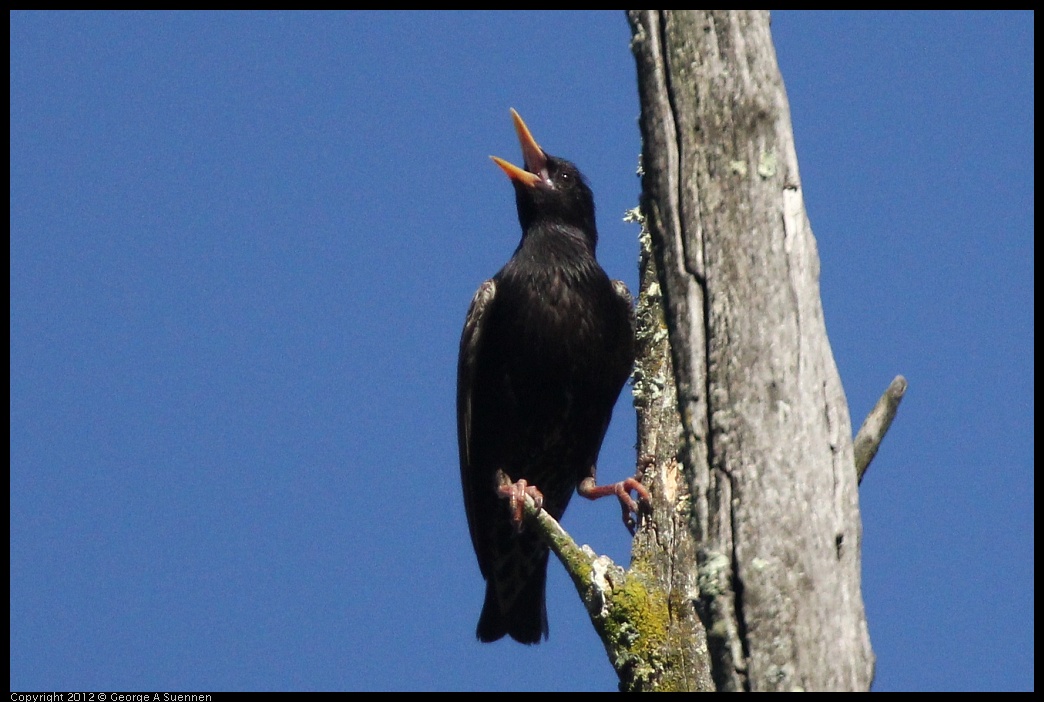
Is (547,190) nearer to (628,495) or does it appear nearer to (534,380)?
(534,380)

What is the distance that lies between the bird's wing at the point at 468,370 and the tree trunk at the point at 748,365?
11.2ft

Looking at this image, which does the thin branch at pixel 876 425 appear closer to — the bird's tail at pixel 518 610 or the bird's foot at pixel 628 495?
the bird's foot at pixel 628 495

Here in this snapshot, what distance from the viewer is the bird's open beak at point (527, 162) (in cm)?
736

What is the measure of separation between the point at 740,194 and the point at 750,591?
1104 mm

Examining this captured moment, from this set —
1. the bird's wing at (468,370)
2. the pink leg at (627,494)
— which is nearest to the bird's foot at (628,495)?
the pink leg at (627,494)

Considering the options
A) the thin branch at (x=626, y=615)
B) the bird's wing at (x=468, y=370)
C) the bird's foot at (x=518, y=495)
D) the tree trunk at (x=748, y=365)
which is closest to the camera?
the tree trunk at (x=748, y=365)

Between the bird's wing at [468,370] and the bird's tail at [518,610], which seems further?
the bird's tail at [518,610]

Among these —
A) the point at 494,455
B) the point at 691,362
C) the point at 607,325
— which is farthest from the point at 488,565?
the point at 691,362

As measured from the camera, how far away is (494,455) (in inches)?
279

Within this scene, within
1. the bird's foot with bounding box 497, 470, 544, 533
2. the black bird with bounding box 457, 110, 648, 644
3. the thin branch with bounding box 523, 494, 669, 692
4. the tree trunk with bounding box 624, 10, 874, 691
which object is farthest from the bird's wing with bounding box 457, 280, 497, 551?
the tree trunk with bounding box 624, 10, 874, 691

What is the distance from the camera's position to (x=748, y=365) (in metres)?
3.34

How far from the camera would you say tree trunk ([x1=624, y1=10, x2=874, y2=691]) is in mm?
3178

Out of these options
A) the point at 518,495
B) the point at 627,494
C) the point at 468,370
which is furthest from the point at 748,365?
the point at 468,370
